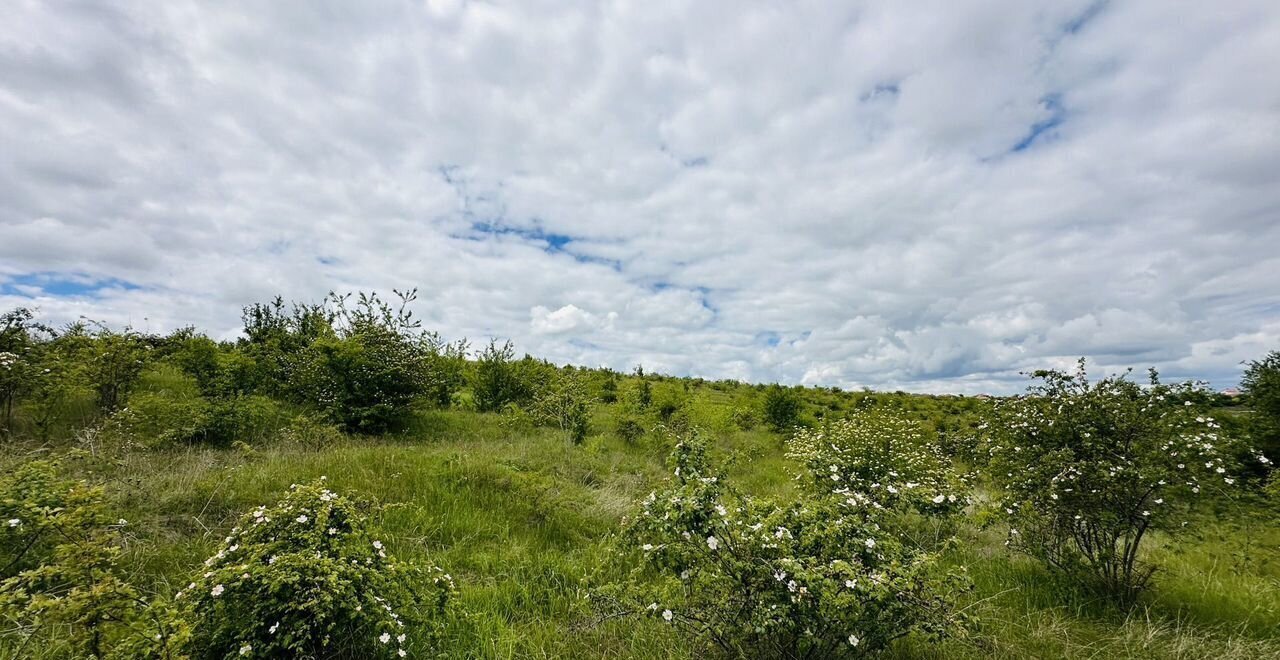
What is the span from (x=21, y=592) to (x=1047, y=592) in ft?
27.3

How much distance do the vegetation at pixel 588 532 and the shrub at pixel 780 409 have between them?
935cm

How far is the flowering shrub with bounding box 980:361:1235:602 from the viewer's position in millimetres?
5086

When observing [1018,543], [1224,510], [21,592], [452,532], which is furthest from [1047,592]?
[21,592]

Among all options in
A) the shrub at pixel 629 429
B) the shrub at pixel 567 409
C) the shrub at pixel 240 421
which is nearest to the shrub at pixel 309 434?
the shrub at pixel 240 421

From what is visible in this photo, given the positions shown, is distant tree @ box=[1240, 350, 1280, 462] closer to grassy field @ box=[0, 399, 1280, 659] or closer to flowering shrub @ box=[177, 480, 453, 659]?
grassy field @ box=[0, 399, 1280, 659]

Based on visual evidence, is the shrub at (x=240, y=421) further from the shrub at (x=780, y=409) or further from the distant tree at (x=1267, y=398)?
the distant tree at (x=1267, y=398)

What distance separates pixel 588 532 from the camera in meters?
6.96

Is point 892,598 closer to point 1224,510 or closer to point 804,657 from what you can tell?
point 804,657

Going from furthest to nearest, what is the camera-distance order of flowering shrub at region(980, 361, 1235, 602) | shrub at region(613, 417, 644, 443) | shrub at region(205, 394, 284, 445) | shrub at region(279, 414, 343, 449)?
1. shrub at region(613, 417, 644, 443)
2. shrub at region(205, 394, 284, 445)
3. shrub at region(279, 414, 343, 449)
4. flowering shrub at region(980, 361, 1235, 602)

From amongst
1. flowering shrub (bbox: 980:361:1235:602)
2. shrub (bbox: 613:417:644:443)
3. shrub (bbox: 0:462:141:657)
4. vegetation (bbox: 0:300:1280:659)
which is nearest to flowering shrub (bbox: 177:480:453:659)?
vegetation (bbox: 0:300:1280:659)

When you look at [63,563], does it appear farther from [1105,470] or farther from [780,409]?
[780,409]

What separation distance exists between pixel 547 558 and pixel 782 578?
11.2ft

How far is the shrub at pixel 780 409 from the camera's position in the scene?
66.4ft

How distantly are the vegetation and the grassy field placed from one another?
37 mm
